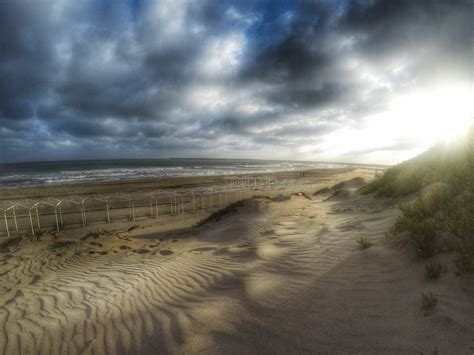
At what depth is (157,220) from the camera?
1755 cm

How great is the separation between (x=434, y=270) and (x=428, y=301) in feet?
1.90

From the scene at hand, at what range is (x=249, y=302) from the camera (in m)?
3.83

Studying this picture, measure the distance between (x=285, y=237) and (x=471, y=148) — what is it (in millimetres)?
5952

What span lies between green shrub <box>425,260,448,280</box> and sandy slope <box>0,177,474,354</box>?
8cm

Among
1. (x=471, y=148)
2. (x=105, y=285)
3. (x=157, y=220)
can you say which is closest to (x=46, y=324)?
(x=105, y=285)

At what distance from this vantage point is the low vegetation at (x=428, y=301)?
2705 millimetres

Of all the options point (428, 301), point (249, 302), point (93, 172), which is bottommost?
point (93, 172)

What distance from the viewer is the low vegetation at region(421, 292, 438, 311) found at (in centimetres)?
271

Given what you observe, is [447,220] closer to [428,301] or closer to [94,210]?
[428,301]

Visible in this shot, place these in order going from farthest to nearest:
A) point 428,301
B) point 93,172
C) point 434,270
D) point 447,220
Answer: point 93,172
point 447,220
point 434,270
point 428,301

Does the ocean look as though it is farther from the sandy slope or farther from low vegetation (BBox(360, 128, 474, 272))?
low vegetation (BBox(360, 128, 474, 272))

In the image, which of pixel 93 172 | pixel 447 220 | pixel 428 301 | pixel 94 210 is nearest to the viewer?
pixel 428 301

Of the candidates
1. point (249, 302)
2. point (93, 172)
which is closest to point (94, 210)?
point (249, 302)

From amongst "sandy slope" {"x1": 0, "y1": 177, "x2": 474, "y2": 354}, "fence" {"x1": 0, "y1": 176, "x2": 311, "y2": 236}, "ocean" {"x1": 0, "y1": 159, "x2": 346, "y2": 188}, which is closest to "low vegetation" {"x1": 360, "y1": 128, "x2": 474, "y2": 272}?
"sandy slope" {"x1": 0, "y1": 177, "x2": 474, "y2": 354}
